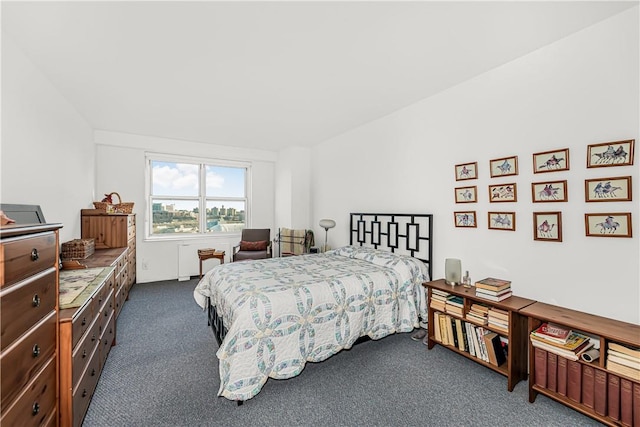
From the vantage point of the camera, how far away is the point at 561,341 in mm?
1835

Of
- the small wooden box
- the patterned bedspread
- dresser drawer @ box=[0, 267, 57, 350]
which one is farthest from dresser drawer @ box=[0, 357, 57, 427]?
the small wooden box

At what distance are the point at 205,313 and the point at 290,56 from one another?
3.17 metres

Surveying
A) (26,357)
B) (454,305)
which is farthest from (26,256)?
(454,305)

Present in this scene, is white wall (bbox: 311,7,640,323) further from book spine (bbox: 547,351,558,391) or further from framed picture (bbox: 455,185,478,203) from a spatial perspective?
book spine (bbox: 547,351,558,391)

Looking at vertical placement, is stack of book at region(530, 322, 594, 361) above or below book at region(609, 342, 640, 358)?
below

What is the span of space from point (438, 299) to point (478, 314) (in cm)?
37

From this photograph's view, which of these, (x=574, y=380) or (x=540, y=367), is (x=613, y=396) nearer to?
(x=574, y=380)

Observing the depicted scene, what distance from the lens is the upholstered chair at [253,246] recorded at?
16.1 ft

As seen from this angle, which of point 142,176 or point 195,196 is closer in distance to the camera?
point 142,176

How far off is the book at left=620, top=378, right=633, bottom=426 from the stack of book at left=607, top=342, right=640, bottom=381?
0.22 feet

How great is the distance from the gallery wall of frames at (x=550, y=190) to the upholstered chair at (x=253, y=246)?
3.42 m

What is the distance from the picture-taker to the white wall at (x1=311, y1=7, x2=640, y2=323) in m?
1.87

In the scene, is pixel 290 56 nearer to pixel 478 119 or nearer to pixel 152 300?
pixel 478 119

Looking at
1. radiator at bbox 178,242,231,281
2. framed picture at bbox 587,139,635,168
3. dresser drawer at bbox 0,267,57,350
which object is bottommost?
radiator at bbox 178,242,231,281
